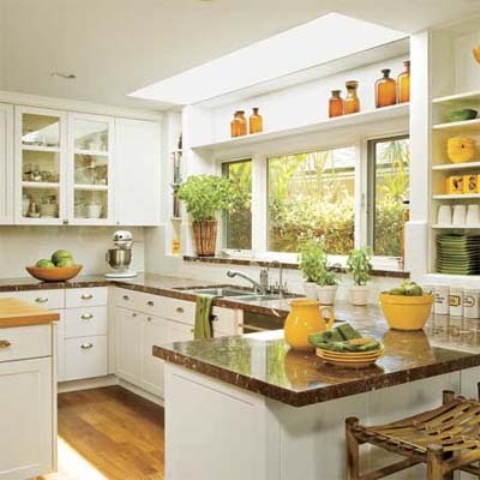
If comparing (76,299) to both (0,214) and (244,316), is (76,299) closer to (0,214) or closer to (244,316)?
(0,214)

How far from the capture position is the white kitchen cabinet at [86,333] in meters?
4.77

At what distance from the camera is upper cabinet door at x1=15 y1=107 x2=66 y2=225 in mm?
4863

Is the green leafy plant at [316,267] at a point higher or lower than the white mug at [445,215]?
lower

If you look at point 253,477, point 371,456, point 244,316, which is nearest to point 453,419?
point 371,456

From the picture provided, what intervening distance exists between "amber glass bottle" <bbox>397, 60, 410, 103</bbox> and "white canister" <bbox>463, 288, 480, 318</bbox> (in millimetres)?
1161

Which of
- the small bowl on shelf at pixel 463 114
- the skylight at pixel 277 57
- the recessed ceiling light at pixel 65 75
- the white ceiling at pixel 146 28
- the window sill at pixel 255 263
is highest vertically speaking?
the skylight at pixel 277 57

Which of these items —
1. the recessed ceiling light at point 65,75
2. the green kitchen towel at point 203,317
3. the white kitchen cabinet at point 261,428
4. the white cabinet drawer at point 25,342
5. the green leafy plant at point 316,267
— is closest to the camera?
the white kitchen cabinet at point 261,428

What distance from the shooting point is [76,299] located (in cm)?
480

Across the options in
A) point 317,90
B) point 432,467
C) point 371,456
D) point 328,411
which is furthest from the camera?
point 317,90

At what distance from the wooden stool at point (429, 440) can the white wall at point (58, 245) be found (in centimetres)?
398

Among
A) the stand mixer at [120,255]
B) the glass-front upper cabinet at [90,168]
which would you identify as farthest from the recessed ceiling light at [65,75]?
the stand mixer at [120,255]

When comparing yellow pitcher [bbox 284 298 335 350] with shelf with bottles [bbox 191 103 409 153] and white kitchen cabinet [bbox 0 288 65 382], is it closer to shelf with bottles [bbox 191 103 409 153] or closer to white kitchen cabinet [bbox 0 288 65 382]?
shelf with bottles [bbox 191 103 409 153]

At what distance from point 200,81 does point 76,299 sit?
77.6 inches

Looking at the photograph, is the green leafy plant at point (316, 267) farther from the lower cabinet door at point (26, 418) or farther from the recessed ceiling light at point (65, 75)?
the recessed ceiling light at point (65, 75)
